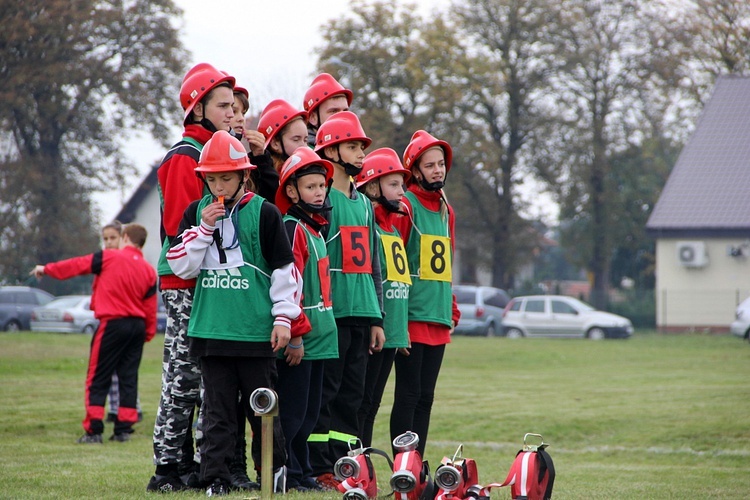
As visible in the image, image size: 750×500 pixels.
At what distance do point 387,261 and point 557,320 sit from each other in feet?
105

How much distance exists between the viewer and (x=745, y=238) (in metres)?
40.8

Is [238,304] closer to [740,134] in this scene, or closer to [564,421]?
[564,421]

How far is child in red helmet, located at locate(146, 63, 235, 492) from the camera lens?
6.08m

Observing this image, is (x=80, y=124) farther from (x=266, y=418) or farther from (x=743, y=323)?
(x=266, y=418)

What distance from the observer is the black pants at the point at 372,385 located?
7.10 metres

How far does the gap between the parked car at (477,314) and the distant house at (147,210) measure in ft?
63.1

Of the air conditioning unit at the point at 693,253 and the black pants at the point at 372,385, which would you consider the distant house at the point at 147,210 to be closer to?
the air conditioning unit at the point at 693,253

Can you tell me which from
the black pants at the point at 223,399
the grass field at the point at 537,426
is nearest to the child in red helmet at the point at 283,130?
the black pants at the point at 223,399

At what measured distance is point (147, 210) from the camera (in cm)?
5578

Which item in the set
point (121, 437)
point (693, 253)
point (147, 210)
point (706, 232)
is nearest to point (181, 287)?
point (121, 437)

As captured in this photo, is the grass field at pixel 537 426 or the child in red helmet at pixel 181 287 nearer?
the child in red helmet at pixel 181 287

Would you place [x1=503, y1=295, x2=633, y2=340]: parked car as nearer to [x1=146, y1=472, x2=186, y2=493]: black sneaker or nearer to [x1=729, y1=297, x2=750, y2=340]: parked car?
[x1=729, y1=297, x2=750, y2=340]: parked car

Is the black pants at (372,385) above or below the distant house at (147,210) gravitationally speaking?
below

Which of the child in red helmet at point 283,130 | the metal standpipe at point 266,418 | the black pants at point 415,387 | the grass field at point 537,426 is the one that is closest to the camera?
the metal standpipe at point 266,418
